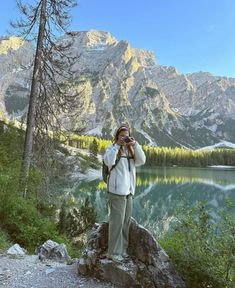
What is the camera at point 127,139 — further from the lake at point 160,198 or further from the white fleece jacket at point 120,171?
the lake at point 160,198

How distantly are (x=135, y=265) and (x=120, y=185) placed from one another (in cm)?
146

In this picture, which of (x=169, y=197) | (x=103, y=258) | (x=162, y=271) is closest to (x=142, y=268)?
(x=162, y=271)

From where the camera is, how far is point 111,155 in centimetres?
620

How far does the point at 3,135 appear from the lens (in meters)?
13.9

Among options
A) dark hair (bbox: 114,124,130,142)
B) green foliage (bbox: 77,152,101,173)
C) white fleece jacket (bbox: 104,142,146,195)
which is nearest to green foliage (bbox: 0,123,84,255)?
white fleece jacket (bbox: 104,142,146,195)

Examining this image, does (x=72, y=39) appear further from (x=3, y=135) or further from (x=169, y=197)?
(x=169, y=197)

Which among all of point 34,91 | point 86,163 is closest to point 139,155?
point 34,91

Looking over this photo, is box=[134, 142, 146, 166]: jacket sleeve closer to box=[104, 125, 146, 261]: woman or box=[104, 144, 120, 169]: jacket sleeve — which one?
box=[104, 125, 146, 261]: woman

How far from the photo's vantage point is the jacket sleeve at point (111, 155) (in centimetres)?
619

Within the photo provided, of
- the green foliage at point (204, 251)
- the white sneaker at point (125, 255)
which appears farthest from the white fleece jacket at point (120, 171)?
the green foliage at point (204, 251)

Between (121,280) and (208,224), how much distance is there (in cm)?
218

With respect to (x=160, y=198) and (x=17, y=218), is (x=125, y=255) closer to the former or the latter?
(x=17, y=218)

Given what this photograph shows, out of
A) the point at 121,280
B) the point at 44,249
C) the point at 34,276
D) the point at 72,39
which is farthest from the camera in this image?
the point at 72,39

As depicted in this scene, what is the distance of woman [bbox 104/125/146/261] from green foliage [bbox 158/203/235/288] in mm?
1088
